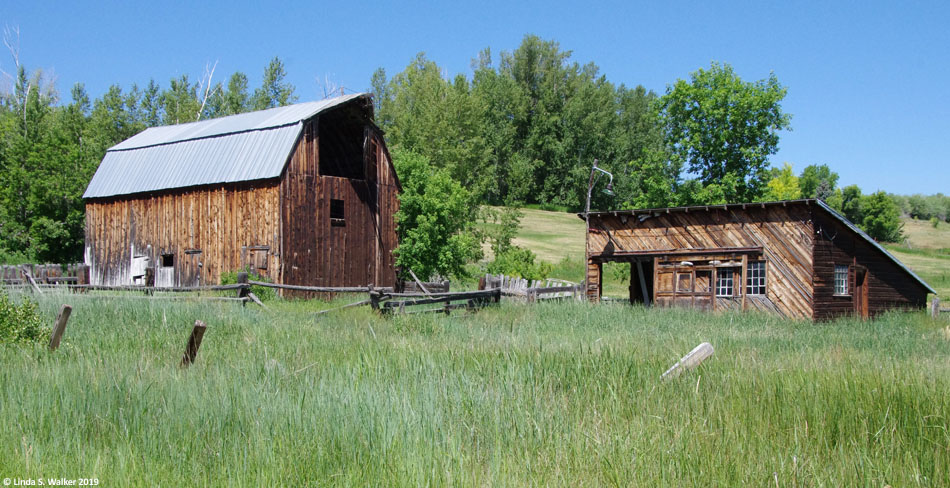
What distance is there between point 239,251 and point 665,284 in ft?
49.3

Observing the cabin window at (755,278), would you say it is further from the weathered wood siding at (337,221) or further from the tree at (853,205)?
the tree at (853,205)

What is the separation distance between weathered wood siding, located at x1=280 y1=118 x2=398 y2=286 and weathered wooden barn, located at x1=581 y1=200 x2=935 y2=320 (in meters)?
8.11

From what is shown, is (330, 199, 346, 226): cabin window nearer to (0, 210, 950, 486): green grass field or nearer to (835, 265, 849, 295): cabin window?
(0, 210, 950, 486): green grass field

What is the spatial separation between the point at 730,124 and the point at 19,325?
38.3 meters

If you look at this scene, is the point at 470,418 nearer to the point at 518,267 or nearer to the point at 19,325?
the point at 19,325

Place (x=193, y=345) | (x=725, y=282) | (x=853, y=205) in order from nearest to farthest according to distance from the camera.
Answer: (x=193, y=345) → (x=725, y=282) → (x=853, y=205)

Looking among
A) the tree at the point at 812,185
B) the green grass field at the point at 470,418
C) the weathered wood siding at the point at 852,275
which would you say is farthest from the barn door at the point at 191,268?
the tree at the point at 812,185

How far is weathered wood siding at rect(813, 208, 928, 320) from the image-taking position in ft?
77.1

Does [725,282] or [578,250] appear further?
[578,250]

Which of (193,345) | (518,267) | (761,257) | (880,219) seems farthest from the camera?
(880,219)

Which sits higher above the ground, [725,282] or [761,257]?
[761,257]

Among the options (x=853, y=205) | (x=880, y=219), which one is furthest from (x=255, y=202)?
(x=853, y=205)

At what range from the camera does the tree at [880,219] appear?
7944 centimetres

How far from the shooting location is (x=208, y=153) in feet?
90.4
